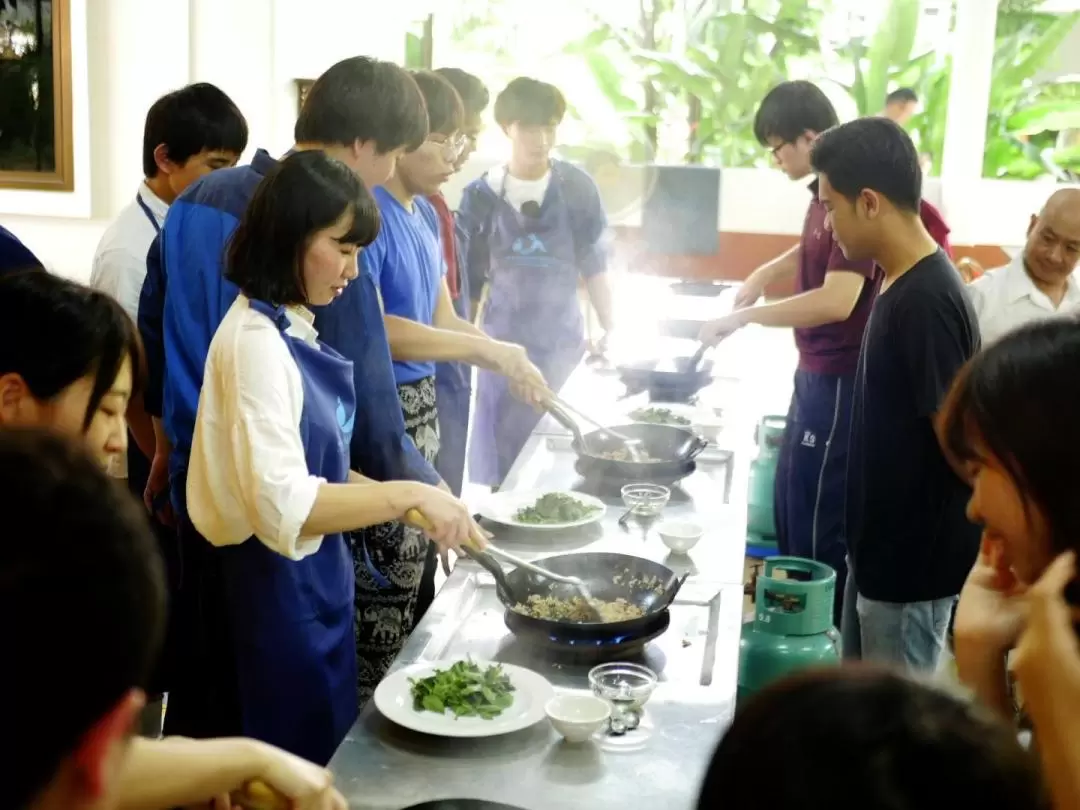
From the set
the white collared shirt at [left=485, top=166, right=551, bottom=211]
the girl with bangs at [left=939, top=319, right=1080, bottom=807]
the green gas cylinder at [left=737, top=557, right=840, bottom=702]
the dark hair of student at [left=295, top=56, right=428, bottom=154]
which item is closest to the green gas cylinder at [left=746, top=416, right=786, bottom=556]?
the white collared shirt at [left=485, top=166, right=551, bottom=211]

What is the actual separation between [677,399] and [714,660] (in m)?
1.89

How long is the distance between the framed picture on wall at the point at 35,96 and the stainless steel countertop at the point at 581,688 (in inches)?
152

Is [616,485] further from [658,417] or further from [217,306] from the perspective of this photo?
[217,306]

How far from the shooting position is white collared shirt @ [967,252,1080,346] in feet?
11.3

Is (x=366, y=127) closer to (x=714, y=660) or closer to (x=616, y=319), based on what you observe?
(x=714, y=660)

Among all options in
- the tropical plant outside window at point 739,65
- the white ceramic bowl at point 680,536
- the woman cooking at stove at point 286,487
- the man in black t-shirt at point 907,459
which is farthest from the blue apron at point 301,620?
the tropical plant outside window at point 739,65

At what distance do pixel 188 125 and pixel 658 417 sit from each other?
1.48 m

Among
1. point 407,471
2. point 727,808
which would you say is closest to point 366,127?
point 407,471

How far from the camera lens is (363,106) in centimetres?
248

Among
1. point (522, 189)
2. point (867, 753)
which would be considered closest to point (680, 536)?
point (867, 753)

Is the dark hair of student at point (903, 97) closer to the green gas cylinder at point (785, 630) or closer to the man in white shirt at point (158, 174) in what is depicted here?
the green gas cylinder at point (785, 630)

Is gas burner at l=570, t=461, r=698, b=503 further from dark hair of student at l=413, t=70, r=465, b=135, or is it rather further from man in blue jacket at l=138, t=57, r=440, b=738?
dark hair of student at l=413, t=70, r=465, b=135

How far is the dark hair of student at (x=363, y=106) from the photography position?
2.48 metres

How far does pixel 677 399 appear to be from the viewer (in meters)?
3.86
